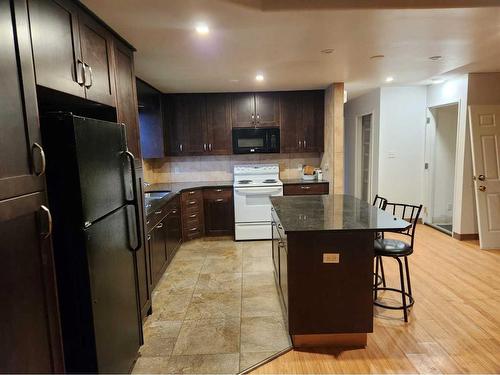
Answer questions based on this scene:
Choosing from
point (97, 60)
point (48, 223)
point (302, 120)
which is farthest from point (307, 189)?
point (48, 223)

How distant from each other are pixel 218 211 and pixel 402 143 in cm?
326

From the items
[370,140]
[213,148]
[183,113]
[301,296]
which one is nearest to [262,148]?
[213,148]

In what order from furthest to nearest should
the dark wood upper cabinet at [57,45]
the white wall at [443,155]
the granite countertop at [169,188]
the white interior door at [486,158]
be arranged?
the white wall at [443,155] → the white interior door at [486,158] → the granite countertop at [169,188] → the dark wood upper cabinet at [57,45]

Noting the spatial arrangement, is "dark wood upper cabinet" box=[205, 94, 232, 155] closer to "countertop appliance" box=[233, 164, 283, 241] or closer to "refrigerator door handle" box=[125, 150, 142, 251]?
"countertop appliance" box=[233, 164, 283, 241]

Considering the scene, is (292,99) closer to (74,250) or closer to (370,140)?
(370,140)

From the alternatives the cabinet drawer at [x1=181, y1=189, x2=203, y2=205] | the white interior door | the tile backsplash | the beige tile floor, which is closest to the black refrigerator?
the beige tile floor

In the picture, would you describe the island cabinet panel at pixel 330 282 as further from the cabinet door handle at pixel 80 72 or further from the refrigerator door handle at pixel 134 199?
the cabinet door handle at pixel 80 72

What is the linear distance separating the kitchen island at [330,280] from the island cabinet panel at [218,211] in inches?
103

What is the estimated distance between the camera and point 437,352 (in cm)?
211

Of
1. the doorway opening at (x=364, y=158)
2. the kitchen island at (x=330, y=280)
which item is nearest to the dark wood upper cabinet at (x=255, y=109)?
the doorway opening at (x=364, y=158)

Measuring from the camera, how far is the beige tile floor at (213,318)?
211cm

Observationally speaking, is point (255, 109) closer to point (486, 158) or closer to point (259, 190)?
point (259, 190)

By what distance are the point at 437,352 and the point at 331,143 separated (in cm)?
304

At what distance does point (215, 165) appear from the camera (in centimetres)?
529
